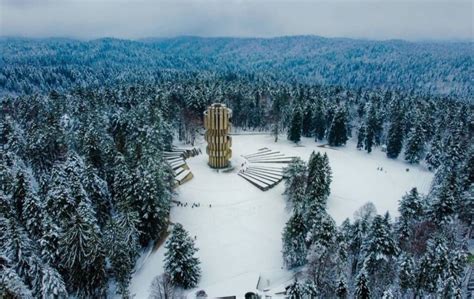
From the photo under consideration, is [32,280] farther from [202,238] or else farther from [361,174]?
[361,174]

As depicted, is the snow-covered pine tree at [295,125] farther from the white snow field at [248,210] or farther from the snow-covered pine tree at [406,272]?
the snow-covered pine tree at [406,272]

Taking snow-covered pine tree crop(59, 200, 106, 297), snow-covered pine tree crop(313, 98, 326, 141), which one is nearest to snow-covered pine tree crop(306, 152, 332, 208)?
snow-covered pine tree crop(59, 200, 106, 297)

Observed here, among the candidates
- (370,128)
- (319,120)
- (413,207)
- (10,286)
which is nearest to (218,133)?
(319,120)

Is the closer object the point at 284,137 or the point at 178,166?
the point at 178,166

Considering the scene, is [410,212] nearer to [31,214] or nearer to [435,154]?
[435,154]

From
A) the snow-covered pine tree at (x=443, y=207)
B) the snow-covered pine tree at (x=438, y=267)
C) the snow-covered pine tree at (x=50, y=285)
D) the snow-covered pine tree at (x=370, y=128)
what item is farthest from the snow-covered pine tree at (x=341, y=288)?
the snow-covered pine tree at (x=370, y=128)

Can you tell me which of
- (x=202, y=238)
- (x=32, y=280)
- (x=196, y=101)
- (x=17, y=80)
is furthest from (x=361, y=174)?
(x=17, y=80)
